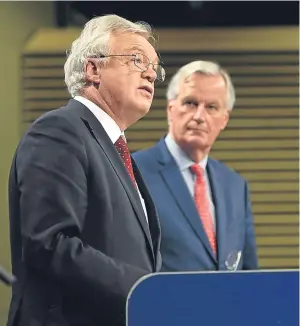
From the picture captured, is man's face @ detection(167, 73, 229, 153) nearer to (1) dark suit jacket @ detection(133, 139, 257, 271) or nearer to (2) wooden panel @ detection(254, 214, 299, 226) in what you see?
(1) dark suit jacket @ detection(133, 139, 257, 271)

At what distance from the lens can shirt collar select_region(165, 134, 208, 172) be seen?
310 centimetres

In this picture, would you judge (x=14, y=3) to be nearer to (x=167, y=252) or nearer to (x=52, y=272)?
(x=167, y=252)

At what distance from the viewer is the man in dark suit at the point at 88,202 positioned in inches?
73.6

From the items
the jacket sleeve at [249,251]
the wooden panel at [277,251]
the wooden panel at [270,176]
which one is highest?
the wooden panel at [270,176]

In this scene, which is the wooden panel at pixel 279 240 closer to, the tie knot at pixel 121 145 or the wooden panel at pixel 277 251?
the wooden panel at pixel 277 251

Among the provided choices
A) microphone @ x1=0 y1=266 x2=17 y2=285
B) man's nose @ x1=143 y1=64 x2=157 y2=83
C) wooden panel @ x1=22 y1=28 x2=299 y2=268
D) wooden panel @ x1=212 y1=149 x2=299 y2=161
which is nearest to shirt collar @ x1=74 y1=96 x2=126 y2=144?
man's nose @ x1=143 y1=64 x2=157 y2=83

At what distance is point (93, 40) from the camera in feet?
6.83

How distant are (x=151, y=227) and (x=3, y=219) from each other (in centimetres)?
296

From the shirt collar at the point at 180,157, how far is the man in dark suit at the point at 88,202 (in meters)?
1.00

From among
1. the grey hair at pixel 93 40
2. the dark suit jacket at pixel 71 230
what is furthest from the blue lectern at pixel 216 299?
the grey hair at pixel 93 40

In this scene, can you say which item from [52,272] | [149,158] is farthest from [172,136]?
[52,272]

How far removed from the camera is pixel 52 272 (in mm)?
1877

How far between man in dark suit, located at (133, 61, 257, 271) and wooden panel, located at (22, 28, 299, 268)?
6.90 feet

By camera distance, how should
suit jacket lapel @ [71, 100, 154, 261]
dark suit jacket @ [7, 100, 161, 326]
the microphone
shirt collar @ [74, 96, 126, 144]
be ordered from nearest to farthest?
the microphone, dark suit jacket @ [7, 100, 161, 326], suit jacket lapel @ [71, 100, 154, 261], shirt collar @ [74, 96, 126, 144]
